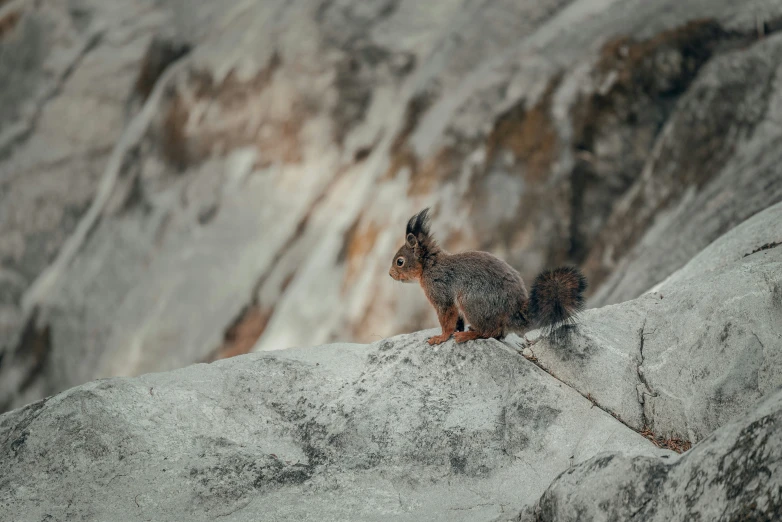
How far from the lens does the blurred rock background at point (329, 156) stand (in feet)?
49.4

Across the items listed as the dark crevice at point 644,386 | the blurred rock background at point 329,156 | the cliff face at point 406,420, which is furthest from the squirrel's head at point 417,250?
the blurred rock background at point 329,156

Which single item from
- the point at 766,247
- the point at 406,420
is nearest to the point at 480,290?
the point at 406,420

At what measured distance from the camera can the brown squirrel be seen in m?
7.35

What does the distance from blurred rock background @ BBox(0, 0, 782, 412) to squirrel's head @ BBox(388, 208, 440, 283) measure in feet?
12.9

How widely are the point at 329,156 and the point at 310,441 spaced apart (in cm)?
1334

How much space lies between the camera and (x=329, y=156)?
65.3ft

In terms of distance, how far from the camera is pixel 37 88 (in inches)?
977

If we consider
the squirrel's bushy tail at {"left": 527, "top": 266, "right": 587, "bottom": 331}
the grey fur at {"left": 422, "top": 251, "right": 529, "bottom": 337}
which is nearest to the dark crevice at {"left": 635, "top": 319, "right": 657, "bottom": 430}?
the squirrel's bushy tail at {"left": 527, "top": 266, "right": 587, "bottom": 331}

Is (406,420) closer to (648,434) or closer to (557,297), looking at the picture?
(557,297)

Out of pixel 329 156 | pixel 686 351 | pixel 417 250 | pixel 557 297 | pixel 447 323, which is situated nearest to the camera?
pixel 686 351

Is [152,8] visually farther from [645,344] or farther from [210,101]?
[645,344]

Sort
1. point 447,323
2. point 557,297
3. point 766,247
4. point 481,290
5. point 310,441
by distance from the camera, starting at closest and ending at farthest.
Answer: point 310,441
point 557,297
point 766,247
point 481,290
point 447,323

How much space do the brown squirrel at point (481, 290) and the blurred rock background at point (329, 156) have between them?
3.97 m

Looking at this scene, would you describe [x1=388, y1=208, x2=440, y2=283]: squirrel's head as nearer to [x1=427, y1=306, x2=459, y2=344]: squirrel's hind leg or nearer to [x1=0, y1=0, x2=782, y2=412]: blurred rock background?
[x1=427, y1=306, x2=459, y2=344]: squirrel's hind leg
